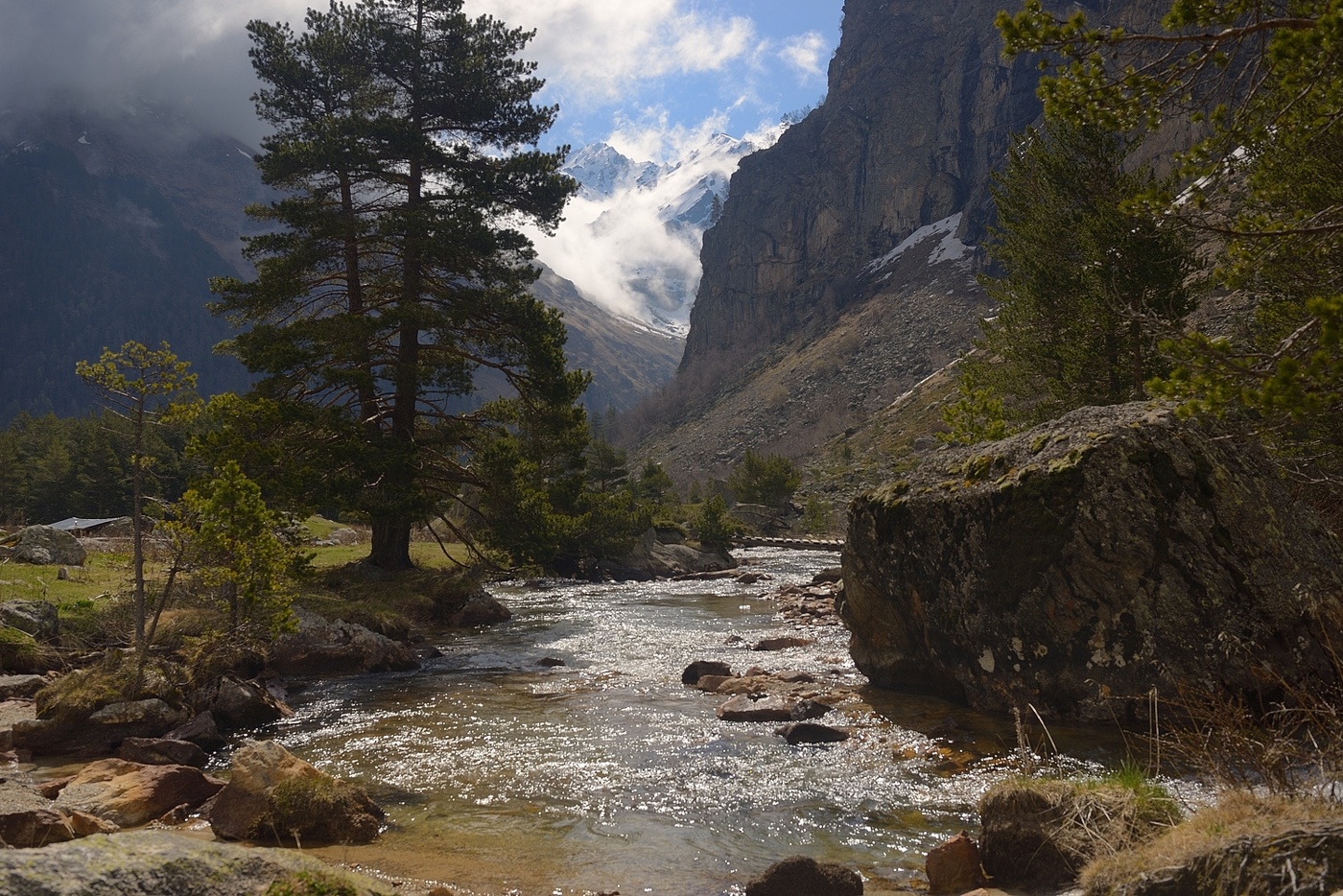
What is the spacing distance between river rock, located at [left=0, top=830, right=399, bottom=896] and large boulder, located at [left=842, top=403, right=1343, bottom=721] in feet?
32.9

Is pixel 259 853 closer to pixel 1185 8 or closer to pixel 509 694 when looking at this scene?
pixel 1185 8

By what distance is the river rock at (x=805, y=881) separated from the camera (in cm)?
702

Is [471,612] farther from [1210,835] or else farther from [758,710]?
[1210,835]

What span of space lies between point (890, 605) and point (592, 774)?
6.87 metres


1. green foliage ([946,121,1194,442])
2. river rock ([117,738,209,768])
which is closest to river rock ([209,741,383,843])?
river rock ([117,738,209,768])

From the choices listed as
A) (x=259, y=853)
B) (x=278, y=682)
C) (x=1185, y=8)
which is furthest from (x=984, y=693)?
(x=278, y=682)

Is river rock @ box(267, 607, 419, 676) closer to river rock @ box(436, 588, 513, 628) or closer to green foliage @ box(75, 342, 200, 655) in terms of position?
green foliage @ box(75, 342, 200, 655)

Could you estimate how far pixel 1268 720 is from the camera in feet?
32.6

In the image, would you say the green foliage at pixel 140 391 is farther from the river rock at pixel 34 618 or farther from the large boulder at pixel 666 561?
the large boulder at pixel 666 561

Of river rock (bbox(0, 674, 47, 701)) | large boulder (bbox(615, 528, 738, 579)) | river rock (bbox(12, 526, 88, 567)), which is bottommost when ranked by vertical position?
large boulder (bbox(615, 528, 738, 579))

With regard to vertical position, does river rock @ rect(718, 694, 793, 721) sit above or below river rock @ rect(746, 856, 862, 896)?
below

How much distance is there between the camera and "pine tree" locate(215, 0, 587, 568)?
A: 24891mm

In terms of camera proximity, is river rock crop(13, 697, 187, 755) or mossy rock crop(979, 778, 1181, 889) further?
river rock crop(13, 697, 187, 755)

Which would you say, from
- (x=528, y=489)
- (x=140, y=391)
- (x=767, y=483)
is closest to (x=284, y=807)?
(x=140, y=391)
